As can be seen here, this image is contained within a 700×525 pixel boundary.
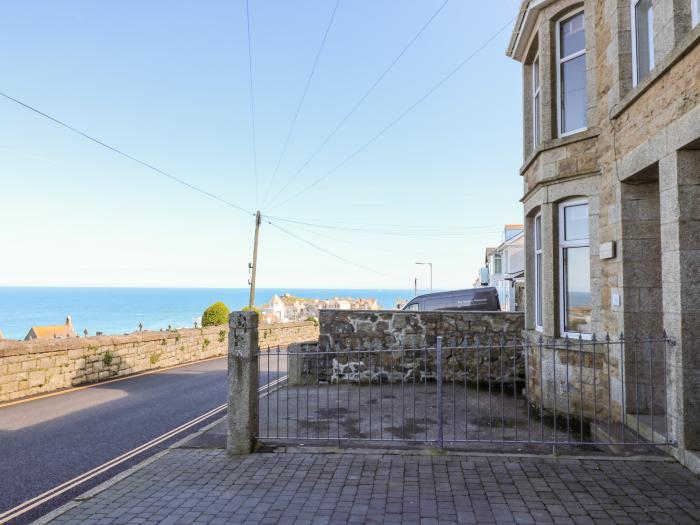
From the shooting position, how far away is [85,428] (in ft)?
24.7

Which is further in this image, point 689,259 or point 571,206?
point 571,206

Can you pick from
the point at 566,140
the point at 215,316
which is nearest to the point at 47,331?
the point at 215,316

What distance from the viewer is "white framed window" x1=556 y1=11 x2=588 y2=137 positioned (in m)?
7.64

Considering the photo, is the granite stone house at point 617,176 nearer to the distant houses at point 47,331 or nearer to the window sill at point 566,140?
the window sill at point 566,140

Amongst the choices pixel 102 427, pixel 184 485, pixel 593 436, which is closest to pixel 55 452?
pixel 102 427

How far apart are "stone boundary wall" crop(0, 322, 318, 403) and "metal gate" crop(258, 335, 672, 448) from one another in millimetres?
5873

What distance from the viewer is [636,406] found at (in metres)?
6.18

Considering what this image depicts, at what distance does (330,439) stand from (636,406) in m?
4.34

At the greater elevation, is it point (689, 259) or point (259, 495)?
point (689, 259)

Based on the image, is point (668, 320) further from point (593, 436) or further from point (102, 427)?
point (102, 427)

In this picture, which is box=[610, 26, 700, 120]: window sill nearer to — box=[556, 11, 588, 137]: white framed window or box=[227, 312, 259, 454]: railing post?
box=[556, 11, 588, 137]: white framed window

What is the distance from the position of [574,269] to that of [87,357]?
1229 cm

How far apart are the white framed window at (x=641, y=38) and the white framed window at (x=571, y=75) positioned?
49.5 inches

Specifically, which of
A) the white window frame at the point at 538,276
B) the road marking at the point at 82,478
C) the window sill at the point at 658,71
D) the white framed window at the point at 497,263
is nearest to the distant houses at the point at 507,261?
the white framed window at the point at 497,263
